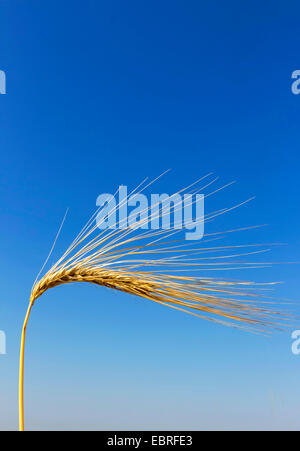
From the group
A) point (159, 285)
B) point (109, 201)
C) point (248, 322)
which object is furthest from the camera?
point (109, 201)

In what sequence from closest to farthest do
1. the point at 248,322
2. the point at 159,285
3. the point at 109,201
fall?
1. the point at 248,322
2. the point at 159,285
3. the point at 109,201

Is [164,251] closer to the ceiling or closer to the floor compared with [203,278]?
closer to the ceiling

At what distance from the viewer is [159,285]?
1.37 m

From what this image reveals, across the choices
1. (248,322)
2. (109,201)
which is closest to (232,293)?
(248,322)
